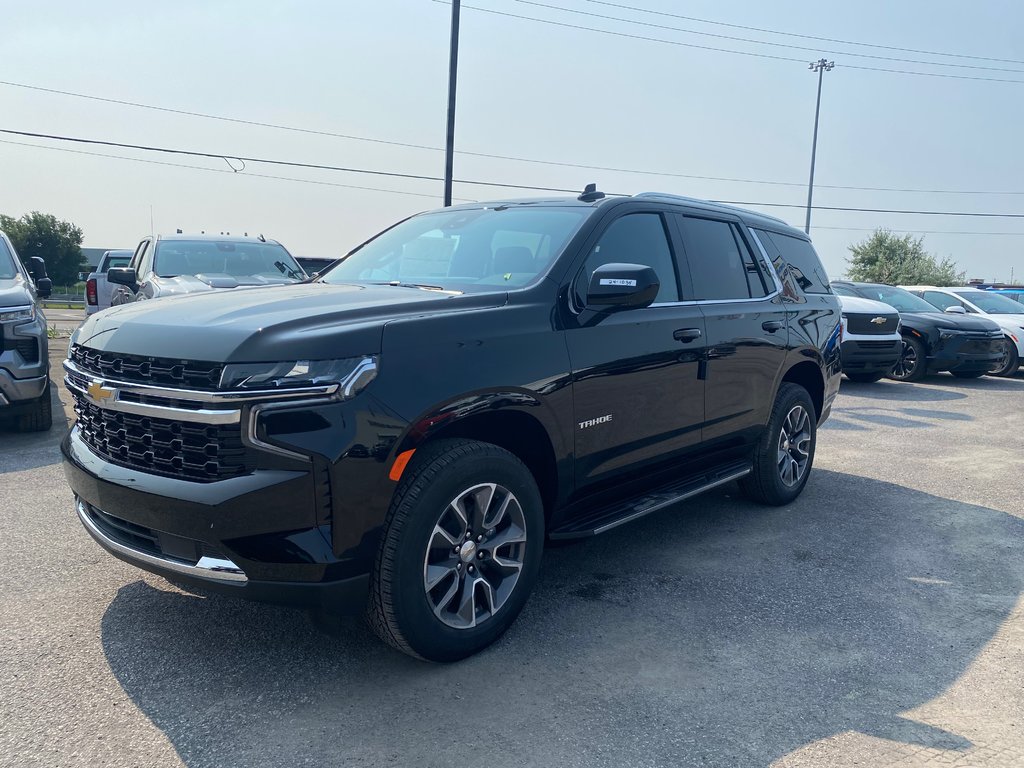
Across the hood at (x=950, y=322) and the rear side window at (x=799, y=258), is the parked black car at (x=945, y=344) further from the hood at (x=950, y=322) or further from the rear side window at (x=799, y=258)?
the rear side window at (x=799, y=258)

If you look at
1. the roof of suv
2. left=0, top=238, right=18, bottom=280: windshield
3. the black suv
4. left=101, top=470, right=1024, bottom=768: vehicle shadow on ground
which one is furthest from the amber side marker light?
left=0, top=238, right=18, bottom=280: windshield

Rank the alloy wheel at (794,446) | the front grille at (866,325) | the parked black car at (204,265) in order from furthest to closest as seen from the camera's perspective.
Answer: the front grille at (866,325) → the parked black car at (204,265) → the alloy wheel at (794,446)

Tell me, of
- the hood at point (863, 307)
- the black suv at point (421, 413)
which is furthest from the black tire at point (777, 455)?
the hood at point (863, 307)

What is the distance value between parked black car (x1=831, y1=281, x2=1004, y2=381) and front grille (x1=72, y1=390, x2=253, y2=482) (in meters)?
12.6

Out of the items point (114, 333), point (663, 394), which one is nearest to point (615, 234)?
point (663, 394)

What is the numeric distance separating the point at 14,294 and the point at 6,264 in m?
1.15

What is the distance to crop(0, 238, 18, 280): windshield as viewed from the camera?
24.4 feet

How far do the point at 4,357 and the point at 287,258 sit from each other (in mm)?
4092

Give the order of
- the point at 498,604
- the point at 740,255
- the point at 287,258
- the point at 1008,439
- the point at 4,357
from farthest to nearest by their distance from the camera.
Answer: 1. the point at 287,258
2. the point at 1008,439
3. the point at 4,357
4. the point at 740,255
5. the point at 498,604

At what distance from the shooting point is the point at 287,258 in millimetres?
10211

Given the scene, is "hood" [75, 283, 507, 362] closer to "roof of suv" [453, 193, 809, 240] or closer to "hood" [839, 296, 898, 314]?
"roof of suv" [453, 193, 809, 240]

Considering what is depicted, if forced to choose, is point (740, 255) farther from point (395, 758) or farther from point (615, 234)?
point (395, 758)

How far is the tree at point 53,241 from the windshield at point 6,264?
3044 inches

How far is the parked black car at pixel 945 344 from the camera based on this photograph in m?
13.3
